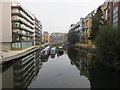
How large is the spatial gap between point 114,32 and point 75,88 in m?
9.09

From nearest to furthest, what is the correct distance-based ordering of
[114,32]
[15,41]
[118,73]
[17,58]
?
[118,73], [114,32], [17,58], [15,41]

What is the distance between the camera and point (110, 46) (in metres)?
17.6

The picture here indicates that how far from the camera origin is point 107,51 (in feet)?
58.6

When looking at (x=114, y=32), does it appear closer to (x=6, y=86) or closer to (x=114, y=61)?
(x=114, y=61)

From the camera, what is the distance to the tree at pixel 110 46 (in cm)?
1711

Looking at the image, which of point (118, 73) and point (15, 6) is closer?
point (118, 73)

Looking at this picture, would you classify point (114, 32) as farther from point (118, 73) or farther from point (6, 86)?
point (6, 86)

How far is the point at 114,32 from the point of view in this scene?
18078 mm

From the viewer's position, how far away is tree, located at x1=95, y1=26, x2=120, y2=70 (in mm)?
17109

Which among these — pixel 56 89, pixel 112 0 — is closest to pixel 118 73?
pixel 56 89

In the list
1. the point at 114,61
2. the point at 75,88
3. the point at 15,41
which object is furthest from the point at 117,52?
the point at 15,41

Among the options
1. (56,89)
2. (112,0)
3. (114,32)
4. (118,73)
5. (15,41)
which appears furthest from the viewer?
(15,41)

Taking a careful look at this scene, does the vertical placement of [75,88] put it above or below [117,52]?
below

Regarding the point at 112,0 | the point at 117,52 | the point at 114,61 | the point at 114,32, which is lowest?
the point at 114,61
